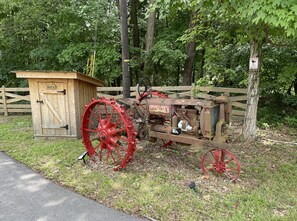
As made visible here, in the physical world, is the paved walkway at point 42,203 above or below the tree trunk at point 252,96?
below

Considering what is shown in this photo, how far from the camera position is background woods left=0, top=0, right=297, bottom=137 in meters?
5.08

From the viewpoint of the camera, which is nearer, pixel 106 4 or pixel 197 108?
pixel 197 108

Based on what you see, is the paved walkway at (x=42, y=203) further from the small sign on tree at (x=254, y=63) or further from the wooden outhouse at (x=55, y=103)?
the small sign on tree at (x=254, y=63)

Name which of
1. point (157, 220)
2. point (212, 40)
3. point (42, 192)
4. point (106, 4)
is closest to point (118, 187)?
point (157, 220)

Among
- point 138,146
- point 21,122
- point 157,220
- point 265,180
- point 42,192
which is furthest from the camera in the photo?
point 21,122

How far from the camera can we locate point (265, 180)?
3457 mm

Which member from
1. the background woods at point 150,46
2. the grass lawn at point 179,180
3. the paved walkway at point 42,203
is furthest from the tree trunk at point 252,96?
the paved walkway at point 42,203

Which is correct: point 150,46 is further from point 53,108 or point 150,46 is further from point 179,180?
point 179,180

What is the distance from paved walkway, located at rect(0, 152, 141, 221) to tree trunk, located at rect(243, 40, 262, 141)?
351 centimetres

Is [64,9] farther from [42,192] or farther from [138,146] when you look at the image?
[42,192]

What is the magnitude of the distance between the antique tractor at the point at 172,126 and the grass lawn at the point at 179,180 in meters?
0.29

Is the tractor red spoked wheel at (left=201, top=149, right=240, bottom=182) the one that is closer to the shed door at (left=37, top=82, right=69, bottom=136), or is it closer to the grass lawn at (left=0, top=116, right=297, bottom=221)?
the grass lawn at (left=0, top=116, right=297, bottom=221)

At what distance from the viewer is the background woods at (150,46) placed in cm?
508

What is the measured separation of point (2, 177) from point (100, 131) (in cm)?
172
